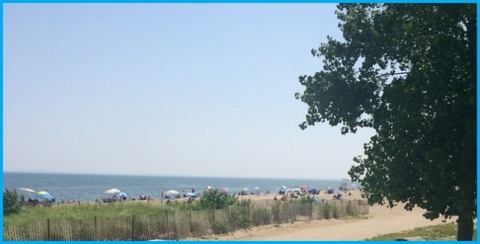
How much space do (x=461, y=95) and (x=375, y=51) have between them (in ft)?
12.1

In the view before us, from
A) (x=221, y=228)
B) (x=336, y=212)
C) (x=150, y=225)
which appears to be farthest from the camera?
(x=336, y=212)

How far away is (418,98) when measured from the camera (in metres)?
18.8

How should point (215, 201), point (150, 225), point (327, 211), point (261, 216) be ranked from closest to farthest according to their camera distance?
point (150, 225)
point (261, 216)
point (215, 201)
point (327, 211)

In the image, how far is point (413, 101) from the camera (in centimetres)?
1888

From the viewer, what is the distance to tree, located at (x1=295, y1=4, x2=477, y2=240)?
59.4ft

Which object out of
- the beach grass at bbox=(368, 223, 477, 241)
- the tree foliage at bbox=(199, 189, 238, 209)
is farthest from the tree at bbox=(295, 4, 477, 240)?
the tree foliage at bbox=(199, 189, 238, 209)

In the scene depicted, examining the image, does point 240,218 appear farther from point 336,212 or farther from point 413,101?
point 413,101

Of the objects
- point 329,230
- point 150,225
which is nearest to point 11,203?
point 150,225

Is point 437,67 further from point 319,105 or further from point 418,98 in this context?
point 319,105

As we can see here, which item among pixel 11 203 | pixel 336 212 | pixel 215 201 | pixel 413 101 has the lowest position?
pixel 336 212

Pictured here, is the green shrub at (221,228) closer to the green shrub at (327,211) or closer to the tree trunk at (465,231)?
the green shrub at (327,211)

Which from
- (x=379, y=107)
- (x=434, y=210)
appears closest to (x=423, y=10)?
(x=379, y=107)

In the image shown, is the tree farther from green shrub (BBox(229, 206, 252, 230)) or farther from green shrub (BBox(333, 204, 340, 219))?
green shrub (BBox(333, 204, 340, 219))

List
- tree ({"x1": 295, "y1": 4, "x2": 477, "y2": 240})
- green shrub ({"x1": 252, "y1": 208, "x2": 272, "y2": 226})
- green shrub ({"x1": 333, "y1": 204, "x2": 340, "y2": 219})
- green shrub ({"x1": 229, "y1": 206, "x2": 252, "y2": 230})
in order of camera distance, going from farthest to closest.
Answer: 1. green shrub ({"x1": 333, "y1": 204, "x2": 340, "y2": 219})
2. green shrub ({"x1": 252, "y1": 208, "x2": 272, "y2": 226})
3. green shrub ({"x1": 229, "y1": 206, "x2": 252, "y2": 230})
4. tree ({"x1": 295, "y1": 4, "x2": 477, "y2": 240})
